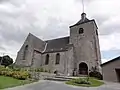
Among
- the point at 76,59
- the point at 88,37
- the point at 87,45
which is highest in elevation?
the point at 88,37

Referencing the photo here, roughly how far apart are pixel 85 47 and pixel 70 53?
3.39 meters

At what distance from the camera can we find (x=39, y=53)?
1008 inches

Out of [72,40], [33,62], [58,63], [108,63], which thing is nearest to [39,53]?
[33,62]

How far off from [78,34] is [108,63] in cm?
1057

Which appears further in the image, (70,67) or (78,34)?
(78,34)

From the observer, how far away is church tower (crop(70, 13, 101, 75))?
73.3ft

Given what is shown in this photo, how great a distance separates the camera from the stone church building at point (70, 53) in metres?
22.3

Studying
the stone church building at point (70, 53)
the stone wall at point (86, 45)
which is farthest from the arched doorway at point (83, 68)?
the stone wall at point (86, 45)

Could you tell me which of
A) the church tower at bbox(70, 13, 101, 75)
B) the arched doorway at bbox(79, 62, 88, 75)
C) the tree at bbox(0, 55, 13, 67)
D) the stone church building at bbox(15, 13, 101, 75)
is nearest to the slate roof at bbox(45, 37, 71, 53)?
the stone church building at bbox(15, 13, 101, 75)

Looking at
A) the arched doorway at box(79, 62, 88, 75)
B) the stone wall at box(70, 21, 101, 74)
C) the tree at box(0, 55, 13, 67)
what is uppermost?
the stone wall at box(70, 21, 101, 74)

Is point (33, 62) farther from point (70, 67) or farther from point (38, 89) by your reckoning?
point (38, 89)

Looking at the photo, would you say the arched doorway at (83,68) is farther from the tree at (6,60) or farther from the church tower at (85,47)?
the tree at (6,60)

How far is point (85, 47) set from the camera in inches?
926

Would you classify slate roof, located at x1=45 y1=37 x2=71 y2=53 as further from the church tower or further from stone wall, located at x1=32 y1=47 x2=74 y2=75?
the church tower
